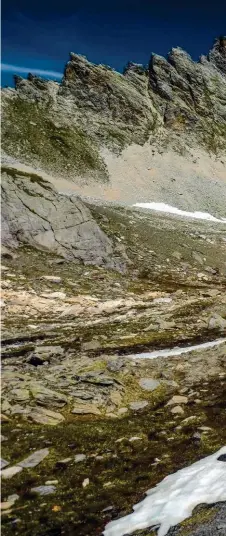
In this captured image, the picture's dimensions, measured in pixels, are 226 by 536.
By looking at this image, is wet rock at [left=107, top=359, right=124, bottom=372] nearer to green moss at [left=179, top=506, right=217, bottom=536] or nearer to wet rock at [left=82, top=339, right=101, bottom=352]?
wet rock at [left=82, top=339, right=101, bottom=352]

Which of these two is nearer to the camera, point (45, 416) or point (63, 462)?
point (63, 462)

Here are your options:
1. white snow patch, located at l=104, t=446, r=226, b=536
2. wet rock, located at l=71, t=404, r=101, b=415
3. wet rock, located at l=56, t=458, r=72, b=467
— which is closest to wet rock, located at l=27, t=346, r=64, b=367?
wet rock, located at l=71, t=404, r=101, b=415

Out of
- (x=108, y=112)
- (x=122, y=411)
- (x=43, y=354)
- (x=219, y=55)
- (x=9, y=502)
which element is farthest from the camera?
(x=219, y=55)

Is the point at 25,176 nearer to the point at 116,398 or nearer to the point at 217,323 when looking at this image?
the point at 217,323

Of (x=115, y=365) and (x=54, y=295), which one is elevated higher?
(x=115, y=365)

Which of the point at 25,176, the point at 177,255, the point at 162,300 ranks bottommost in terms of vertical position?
the point at 162,300

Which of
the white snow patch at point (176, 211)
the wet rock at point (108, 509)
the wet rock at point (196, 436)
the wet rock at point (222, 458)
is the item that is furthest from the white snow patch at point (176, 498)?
the white snow patch at point (176, 211)

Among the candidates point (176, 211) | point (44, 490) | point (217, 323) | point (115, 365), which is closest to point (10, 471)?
point (44, 490)

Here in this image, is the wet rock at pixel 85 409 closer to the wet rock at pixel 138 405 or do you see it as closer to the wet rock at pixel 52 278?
the wet rock at pixel 138 405

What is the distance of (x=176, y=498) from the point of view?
28.5 ft

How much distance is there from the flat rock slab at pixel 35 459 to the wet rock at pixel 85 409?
243cm

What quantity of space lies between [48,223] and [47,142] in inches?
2182

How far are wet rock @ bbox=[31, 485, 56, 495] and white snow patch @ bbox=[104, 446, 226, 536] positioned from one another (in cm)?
173

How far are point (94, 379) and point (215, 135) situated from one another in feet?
361
